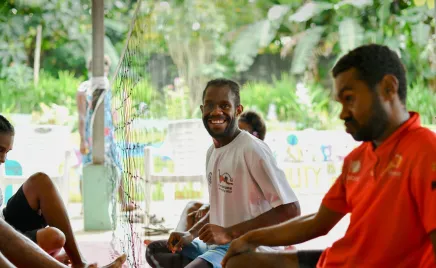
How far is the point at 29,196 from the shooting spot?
3875 millimetres

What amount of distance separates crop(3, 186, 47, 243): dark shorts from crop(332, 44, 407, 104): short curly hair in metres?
2.37

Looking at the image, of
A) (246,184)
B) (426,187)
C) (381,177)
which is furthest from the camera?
(246,184)

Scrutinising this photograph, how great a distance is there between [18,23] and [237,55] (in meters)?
4.19

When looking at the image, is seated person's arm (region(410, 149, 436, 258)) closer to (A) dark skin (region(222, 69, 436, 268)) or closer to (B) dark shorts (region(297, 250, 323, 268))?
(A) dark skin (region(222, 69, 436, 268))

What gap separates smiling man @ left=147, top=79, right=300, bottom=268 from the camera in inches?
110

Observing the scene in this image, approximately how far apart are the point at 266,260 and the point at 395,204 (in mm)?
443

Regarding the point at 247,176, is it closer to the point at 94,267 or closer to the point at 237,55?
the point at 94,267

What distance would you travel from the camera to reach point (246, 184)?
2898 mm

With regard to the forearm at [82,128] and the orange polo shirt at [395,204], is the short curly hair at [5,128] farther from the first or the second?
the forearm at [82,128]

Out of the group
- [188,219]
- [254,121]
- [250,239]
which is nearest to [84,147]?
[254,121]

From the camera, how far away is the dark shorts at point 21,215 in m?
3.83

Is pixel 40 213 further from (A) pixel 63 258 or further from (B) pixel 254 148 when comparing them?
(B) pixel 254 148

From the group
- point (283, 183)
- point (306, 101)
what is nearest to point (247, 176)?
point (283, 183)

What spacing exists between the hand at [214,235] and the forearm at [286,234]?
53 cm
